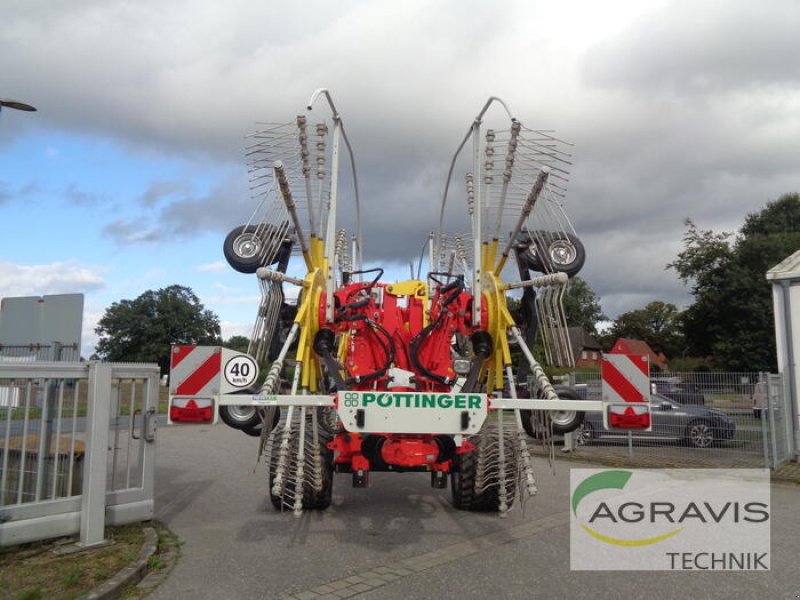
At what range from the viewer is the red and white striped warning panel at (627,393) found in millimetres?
4891

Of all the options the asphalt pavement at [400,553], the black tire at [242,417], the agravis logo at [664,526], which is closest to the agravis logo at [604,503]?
the agravis logo at [664,526]

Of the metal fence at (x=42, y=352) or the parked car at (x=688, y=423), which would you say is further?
the parked car at (x=688, y=423)

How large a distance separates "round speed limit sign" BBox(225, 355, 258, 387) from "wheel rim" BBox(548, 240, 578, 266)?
2902 mm

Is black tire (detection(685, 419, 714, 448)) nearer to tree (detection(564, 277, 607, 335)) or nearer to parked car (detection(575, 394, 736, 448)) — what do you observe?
parked car (detection(575, 394, 736, 448))

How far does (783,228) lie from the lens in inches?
2004

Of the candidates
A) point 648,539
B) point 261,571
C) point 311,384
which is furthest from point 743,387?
point 261,571

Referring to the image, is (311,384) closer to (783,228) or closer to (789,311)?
(789,311)

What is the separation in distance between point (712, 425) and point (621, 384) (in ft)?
27.6

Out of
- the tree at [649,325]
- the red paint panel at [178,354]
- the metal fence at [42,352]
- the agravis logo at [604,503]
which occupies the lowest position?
the agravis logo at [604,503]

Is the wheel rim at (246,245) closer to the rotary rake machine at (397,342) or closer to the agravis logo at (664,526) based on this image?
the rotary rake machine at (397,342)

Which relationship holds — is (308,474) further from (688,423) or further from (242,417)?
(688,423)

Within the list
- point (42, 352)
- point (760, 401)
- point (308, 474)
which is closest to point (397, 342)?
point (308, 474)

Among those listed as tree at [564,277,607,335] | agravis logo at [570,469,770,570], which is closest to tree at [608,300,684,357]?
tree at [564,277,607,335]

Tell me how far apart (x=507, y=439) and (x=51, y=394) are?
4.14 meters
